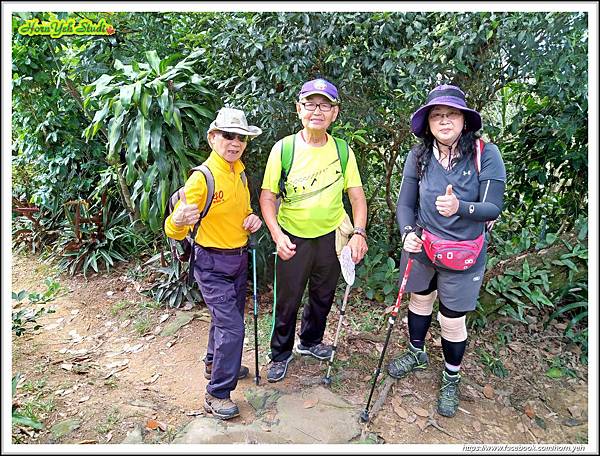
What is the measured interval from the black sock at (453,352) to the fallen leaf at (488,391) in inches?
17.1

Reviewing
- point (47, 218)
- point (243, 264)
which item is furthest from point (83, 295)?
point (243, 264)

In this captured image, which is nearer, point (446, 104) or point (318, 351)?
point (446, 104)

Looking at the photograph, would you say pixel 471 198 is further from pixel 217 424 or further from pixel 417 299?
pixel 217 424

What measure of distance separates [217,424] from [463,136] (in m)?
2.48

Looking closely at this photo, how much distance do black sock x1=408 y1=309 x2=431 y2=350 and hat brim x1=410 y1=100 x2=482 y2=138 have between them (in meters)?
1.36

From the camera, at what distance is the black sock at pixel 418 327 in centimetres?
370

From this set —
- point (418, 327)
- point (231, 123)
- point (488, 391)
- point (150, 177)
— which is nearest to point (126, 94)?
point (150, 177)

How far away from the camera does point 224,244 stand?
3.34 meters

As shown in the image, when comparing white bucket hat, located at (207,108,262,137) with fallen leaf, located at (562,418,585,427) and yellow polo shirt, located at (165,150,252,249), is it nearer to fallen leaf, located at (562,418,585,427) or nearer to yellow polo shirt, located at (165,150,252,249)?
yellow polo shirt, located at (165,150,252,249)

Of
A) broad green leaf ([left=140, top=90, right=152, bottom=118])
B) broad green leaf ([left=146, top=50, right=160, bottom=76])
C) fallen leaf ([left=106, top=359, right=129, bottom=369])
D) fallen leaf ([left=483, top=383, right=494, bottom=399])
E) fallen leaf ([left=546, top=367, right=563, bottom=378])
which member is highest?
broad green leaf ([left=146, top=50, right=160, bottom=76])

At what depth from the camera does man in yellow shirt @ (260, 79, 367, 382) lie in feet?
10.7

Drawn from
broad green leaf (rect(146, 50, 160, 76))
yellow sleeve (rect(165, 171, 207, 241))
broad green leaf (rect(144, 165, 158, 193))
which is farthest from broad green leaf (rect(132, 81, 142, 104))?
yellow sleeve (rect(165, 171, 207, 241))

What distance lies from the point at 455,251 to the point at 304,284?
1082 mm

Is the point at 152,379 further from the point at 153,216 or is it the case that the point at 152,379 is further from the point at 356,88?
the point at 356,88
